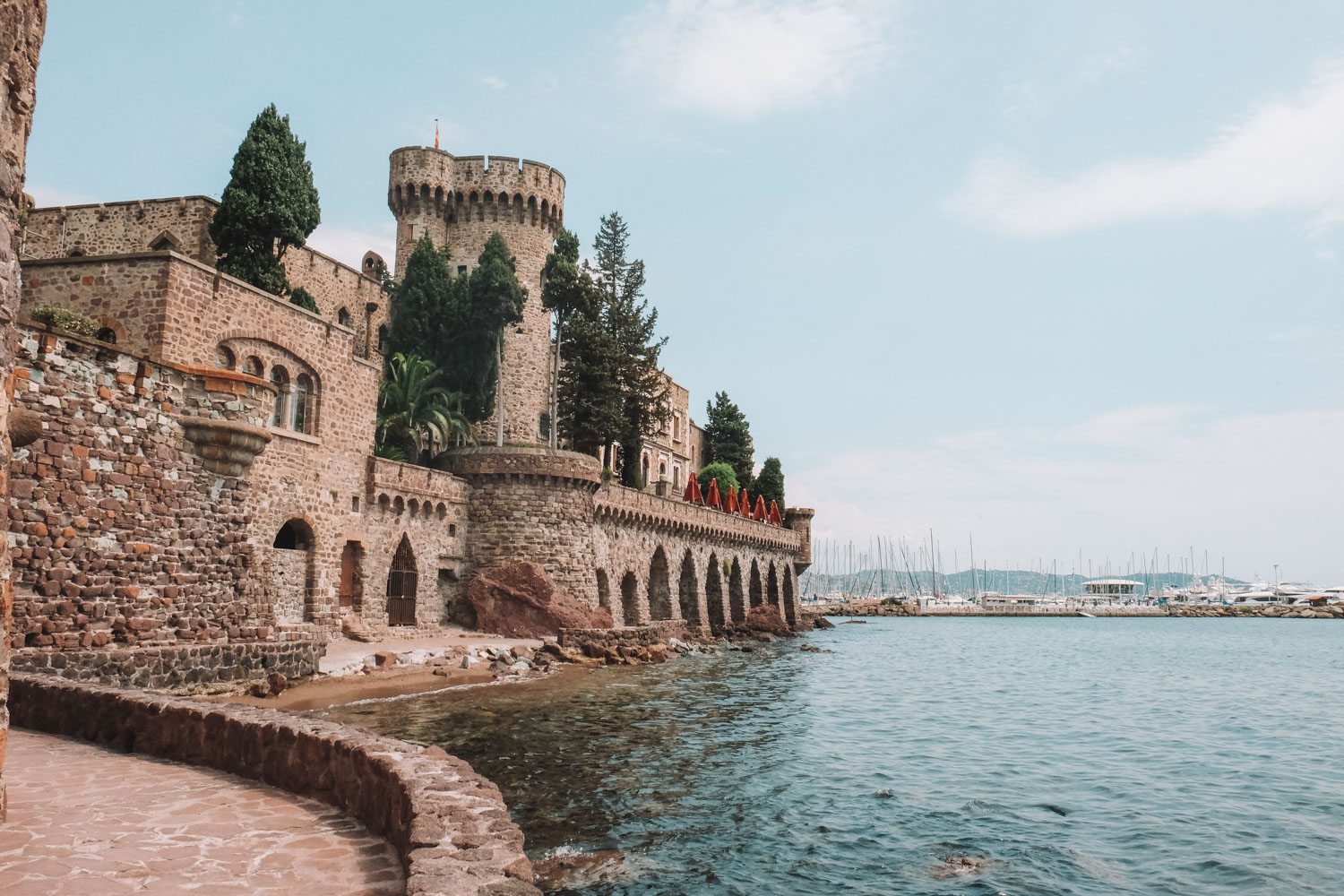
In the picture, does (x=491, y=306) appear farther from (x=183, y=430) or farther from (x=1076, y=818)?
(x=1076, y=818)

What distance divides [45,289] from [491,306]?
1958cm

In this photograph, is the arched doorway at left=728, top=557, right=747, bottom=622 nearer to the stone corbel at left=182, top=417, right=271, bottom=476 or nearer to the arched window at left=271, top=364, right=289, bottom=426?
the arched window at left=271, top=364, right=289, bottom=426

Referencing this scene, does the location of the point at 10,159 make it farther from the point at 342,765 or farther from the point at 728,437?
the point at 728,437

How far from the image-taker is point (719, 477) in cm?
6138

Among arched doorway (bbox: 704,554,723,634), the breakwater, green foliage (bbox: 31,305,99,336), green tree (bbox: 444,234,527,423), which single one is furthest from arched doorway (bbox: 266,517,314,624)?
the breakwater

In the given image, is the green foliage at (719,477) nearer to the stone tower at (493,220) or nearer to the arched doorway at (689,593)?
the arched doorway at (689,593)

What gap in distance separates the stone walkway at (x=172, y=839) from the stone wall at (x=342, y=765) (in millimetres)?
195

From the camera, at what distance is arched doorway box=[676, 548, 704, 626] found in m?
44.9

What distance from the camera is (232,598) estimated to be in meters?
15.1

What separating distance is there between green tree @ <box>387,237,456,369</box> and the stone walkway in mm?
31240

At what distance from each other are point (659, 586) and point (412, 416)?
1380 centimetres

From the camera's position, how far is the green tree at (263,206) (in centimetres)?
2862

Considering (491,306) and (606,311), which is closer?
(491,306)

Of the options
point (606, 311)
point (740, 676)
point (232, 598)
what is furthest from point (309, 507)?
point (606, 311)
